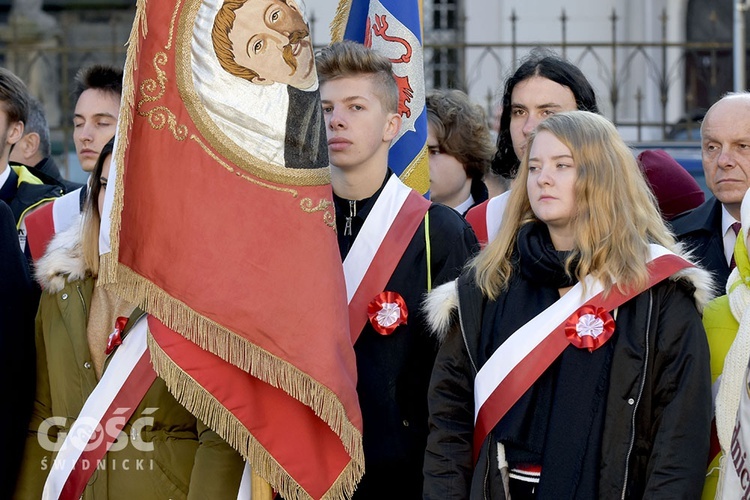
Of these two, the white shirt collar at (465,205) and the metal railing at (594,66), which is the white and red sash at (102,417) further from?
the metal railing at (594,66)

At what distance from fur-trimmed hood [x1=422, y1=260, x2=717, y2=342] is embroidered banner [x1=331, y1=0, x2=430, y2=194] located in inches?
46.9

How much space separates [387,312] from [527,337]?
0.57m

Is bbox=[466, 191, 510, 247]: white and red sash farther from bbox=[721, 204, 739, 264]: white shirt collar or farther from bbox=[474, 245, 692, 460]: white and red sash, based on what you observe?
bbox=[474, 245, 692, 460]: white and red sash

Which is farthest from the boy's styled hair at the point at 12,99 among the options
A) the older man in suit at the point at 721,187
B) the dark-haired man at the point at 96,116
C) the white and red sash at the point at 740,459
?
the white and red sash at the point at 740,459

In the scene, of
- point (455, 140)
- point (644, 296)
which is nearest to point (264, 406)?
point (644, 296)

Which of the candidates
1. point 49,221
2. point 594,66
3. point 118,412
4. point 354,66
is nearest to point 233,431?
point 118,412

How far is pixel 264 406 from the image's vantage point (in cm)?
387

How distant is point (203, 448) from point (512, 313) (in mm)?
1099

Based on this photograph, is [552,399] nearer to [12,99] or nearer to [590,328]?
[590,328]

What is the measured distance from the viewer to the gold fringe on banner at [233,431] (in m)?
3.78

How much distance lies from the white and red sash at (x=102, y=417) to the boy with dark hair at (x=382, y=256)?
0.74m

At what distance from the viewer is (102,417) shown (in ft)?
13.8

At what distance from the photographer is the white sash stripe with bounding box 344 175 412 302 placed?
415 cm

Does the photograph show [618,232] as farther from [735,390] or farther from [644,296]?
→ [735,390]
